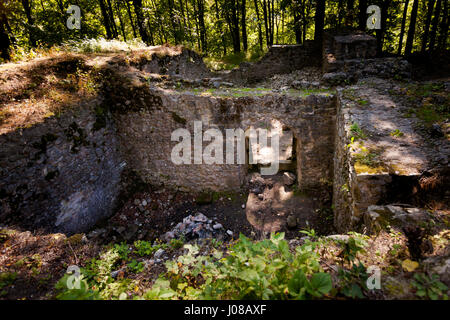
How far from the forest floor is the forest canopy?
2.95 metres

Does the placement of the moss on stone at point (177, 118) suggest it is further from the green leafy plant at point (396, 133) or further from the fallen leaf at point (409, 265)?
the fallen leaf at point (409, 265)

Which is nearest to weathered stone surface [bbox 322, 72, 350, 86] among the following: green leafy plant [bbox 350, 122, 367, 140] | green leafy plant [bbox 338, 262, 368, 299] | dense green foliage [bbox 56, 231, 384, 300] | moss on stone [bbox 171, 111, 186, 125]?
green leafy plant [bbox 350, 122, 367, 140]

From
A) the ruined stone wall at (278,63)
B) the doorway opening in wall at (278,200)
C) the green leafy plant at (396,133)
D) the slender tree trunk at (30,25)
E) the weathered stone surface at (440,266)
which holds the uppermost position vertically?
the slender tree trunk at (30,25)

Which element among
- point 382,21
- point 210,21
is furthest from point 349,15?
point 210,21

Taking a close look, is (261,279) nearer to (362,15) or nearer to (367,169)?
(367,169)

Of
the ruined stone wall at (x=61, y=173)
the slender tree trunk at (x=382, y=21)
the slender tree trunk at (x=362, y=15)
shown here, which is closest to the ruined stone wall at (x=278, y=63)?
the slender tree trunk at (x=362, y=15)

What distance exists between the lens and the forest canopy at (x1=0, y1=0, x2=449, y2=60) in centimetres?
1111

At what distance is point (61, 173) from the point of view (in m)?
6.23

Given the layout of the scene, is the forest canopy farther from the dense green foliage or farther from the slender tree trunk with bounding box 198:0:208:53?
the dense green foliage

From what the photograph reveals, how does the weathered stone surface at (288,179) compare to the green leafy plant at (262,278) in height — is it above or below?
below

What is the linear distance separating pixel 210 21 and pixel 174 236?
21825 mm

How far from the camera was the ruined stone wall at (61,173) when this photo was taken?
520 centimetres

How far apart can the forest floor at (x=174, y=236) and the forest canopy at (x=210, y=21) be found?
116 inches
